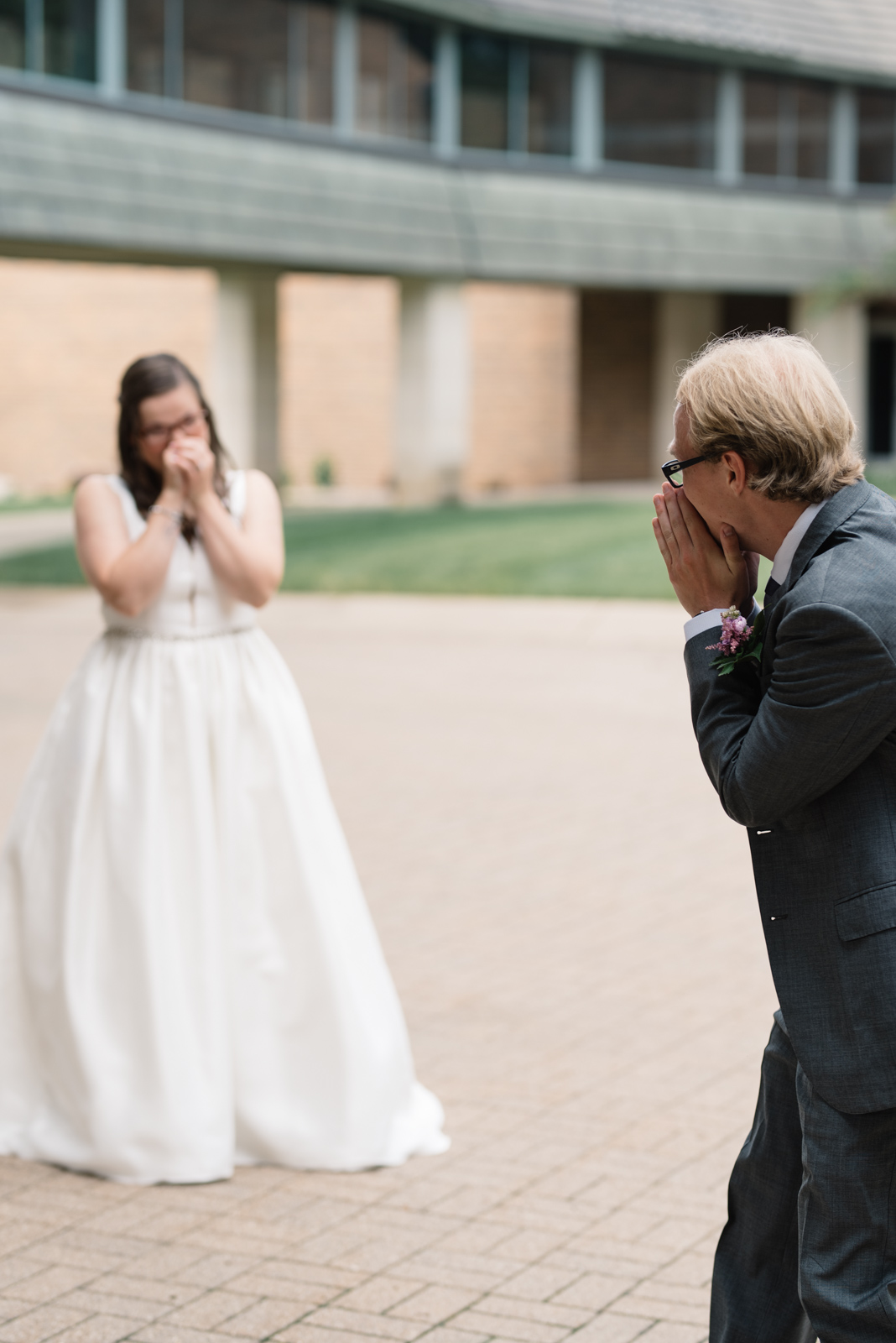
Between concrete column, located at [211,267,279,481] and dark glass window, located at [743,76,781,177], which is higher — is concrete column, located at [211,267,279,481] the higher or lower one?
the lower one

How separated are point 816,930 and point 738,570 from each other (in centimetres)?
51

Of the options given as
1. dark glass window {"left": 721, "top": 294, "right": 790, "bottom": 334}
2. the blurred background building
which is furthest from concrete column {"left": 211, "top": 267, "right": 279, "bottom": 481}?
dark glass window {"left": 721, "top": 294, "right": 790, "bottom": 334}

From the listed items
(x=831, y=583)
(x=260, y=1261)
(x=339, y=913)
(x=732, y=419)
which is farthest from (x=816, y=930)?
(x=339, y=913)

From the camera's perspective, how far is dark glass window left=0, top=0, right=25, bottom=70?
22719mm

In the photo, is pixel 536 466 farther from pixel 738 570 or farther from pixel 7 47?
pixel 738 570

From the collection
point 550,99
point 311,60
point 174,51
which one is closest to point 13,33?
point 174,51

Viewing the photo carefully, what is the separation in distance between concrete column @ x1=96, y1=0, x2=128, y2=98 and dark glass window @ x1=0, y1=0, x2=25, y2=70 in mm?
1257

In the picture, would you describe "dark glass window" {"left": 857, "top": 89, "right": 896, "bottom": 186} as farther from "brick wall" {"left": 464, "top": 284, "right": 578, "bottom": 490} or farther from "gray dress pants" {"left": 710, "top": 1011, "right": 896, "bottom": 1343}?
"gray dress pants" {"left": 710, "top": 1011, "right": 896, "bottom": 1343}

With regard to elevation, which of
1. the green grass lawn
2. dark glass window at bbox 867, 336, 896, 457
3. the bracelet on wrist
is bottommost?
the green grass lawn

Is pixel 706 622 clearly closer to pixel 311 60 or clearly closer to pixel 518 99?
pixel 311 60

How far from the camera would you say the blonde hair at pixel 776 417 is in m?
2.34

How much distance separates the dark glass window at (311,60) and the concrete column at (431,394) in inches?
130

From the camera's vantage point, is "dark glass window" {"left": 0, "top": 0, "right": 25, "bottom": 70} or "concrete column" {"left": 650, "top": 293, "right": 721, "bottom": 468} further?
"concrete column" {"left": 650, "top": 293, "right": 721, "bottom": 468}

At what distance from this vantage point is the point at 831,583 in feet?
7.58
